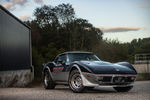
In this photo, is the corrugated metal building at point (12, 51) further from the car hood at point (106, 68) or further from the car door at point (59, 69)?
the car hood at point (106, 68)

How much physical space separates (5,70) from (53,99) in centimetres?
800

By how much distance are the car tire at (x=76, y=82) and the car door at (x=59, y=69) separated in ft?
2.77

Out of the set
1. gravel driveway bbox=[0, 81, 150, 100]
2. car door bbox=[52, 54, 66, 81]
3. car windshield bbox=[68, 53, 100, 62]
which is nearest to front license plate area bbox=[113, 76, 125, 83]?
gravel driveway bbox=[0, 81, 150, 100]

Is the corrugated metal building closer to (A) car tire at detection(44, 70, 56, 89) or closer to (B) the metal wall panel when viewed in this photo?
(B) the metal wall panel

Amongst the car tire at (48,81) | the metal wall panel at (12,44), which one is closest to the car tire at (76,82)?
the car tire at (48,81)

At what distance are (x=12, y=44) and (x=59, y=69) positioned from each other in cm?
710

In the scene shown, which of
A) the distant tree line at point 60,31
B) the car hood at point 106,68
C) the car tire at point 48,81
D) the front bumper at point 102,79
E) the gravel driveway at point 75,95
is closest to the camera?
the gravel driveway at point 75,95

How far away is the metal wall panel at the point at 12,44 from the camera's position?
15.2 meters

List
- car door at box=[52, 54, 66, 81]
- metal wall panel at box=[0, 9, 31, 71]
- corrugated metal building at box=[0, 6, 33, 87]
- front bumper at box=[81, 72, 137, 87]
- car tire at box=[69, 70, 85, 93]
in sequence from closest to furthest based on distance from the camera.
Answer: front bumper at box=[81, 72, 137, 87]
car tire at box=[69, 70, 85, 93]
car door at box=[52, 54, 66, 81]
corrugated metal building at box=[0, 6, 33, 87]
metal wall panel at box=[0, 9, 31, 71]

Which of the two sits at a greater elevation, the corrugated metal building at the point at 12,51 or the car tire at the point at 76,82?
the corrugated metal building at the point at 12,51

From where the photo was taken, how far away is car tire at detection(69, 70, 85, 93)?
31.2 feet

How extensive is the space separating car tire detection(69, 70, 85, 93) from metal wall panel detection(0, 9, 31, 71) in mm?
5364

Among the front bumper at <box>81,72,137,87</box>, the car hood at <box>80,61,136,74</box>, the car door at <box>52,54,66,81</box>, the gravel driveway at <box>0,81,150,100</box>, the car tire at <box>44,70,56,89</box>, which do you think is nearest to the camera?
the gravel driveway at <box>0,81,150,100</box>

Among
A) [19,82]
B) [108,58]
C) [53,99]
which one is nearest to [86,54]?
[53,99]
